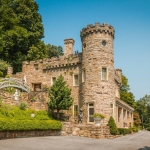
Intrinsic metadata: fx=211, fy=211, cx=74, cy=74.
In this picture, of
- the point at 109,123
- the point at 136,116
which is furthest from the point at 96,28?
the point at 136,116

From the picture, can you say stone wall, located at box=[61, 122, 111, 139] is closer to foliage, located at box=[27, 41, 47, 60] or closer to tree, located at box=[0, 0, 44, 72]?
foliage, located at box=[27, 41, 47, 60]

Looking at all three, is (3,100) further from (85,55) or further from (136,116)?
(136,116)

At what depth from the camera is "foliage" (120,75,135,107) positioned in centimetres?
3978

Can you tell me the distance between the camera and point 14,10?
3406cm

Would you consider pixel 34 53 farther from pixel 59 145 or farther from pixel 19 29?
pixel 59 145

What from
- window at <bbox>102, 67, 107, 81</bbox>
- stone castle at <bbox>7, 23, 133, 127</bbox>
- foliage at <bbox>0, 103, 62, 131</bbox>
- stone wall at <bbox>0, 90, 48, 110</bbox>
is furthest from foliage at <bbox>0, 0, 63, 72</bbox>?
foliage at <bbox>0, 103, 62, 131</bbox>

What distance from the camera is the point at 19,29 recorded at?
31.4 m

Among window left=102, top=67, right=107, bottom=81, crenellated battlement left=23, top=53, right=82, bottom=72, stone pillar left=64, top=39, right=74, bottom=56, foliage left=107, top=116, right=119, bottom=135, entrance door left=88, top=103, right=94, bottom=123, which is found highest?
stone pillar left=64, top=39, right=74, bottom=56

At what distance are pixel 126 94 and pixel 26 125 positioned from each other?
2843 cm

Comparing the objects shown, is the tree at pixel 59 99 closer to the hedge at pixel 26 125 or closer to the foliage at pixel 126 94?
the hedge at pixel 26 125

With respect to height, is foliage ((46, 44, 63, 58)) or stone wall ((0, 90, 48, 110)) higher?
foliage ((46, 44, 63, 58))

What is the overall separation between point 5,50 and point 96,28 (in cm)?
1615

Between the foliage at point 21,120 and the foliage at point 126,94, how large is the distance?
2310 centimetres

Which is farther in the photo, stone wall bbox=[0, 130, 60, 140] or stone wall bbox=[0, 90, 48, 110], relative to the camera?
stone wall bbox=[0, 90, 48, 110]
